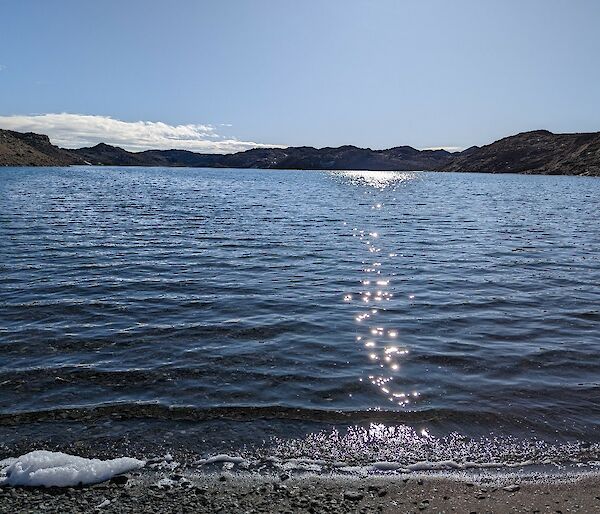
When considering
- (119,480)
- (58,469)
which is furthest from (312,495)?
→ (58,469)

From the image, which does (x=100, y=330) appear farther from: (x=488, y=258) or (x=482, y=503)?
(x=488, y=258)

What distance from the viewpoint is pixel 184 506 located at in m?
6.84

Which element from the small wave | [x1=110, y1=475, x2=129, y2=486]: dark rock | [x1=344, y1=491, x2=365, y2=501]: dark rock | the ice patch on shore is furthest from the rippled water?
[x1=344, y1=491, x2=365, y2=501]: dark rock

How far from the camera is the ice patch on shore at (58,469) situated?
736 cm

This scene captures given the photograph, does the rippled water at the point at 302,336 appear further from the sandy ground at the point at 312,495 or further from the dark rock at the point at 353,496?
the dark rock at the point at 353,496

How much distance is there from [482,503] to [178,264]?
65.9ft

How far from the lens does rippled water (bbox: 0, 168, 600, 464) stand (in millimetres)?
10117

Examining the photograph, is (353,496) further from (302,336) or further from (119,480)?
(302,336)

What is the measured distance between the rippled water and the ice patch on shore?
4.43 ft

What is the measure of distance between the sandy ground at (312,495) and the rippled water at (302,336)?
181 centimetres

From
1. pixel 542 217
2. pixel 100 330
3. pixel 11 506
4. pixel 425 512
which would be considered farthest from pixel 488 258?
pixel 542 217

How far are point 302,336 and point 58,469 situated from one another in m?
8.08

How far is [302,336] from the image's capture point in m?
14.7

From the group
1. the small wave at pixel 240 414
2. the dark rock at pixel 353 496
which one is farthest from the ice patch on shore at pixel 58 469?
the dark rock at pixel 353 496
